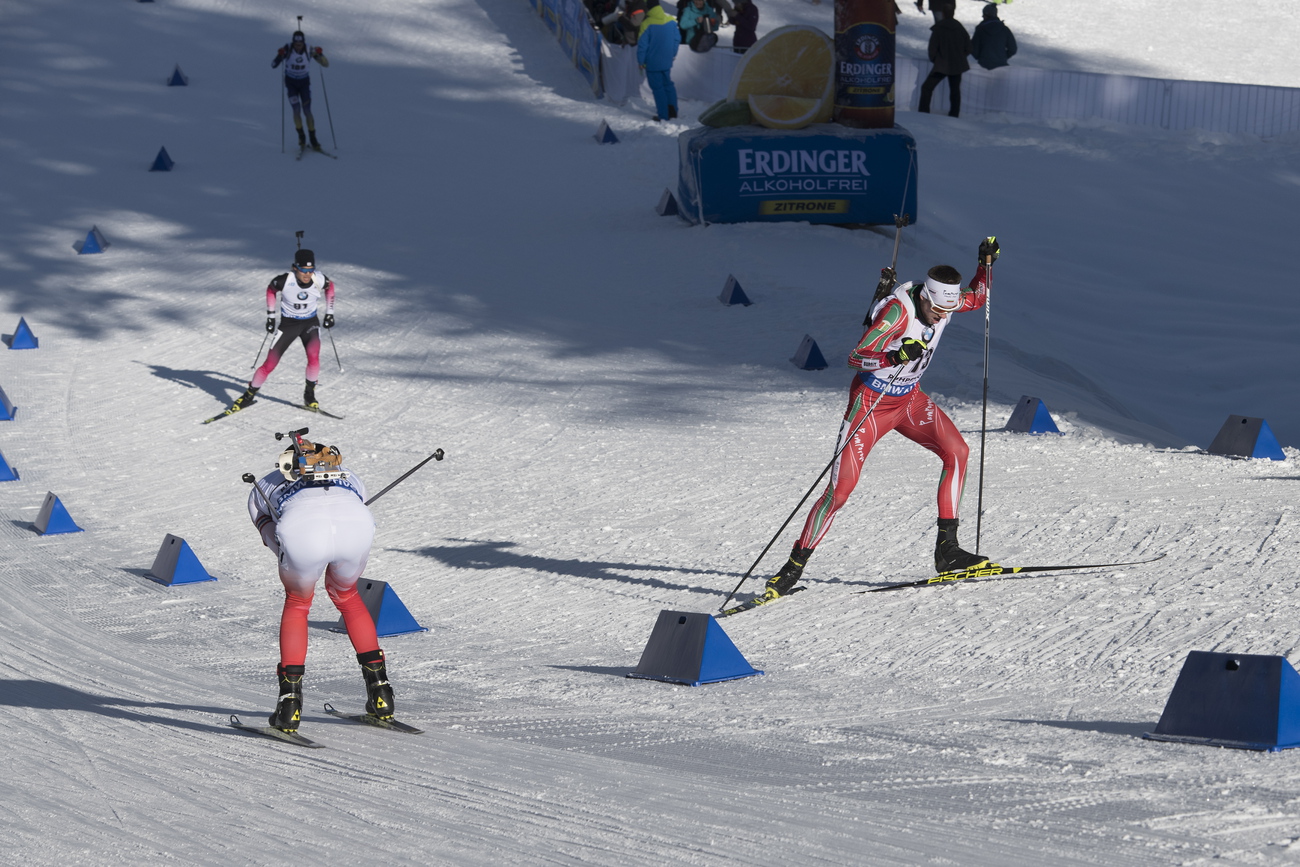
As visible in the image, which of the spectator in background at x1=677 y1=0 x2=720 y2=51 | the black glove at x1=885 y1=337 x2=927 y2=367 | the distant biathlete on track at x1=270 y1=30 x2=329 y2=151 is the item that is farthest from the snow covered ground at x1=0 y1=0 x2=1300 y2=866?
the spectator in background at x1=677 y1=0 x2=720 y2=51

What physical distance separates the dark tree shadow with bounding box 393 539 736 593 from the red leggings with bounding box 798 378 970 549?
1.10m

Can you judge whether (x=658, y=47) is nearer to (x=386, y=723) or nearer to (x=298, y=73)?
(x=298, y=73)

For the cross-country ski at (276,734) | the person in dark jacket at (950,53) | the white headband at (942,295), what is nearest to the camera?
the cross-country ski at (276,734)

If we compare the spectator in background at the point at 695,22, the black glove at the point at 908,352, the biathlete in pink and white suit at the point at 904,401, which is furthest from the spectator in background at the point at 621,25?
the black glove at the point at 908,352

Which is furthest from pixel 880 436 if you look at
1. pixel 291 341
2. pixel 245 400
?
pixel 245 400

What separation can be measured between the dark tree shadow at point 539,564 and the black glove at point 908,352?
2009 millimetres

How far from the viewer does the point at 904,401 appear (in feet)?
26.6

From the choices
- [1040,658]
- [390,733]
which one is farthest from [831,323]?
[390,733]

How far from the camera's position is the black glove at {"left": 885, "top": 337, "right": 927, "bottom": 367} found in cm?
771

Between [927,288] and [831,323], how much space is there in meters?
7.43

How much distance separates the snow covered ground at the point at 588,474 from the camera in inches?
201

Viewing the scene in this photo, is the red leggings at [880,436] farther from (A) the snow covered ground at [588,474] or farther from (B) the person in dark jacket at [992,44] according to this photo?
(B) the person in dark jacket at [992,44]

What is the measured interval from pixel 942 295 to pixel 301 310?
7.71 metres

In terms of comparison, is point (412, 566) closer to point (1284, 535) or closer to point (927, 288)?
point (927, 288)
